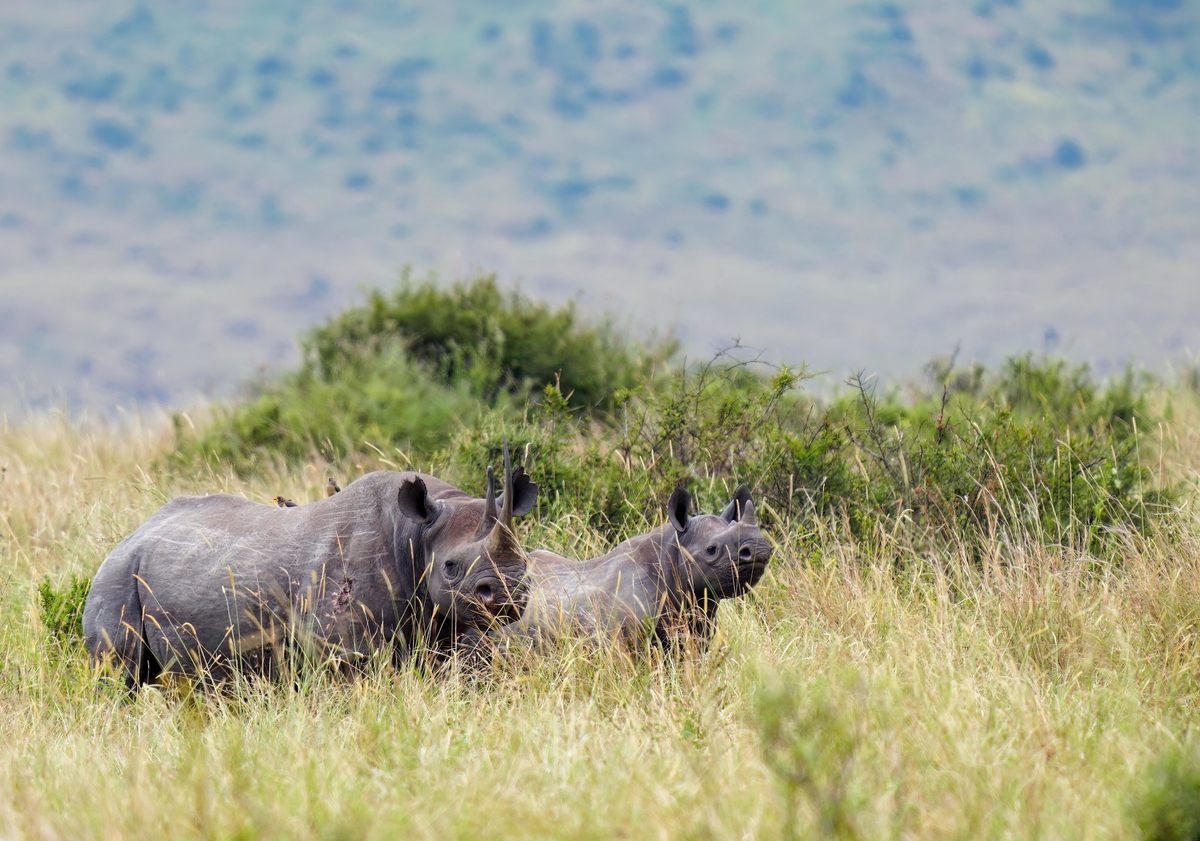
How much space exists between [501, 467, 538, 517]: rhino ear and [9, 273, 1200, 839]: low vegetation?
0.73 meters

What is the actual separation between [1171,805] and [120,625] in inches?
186

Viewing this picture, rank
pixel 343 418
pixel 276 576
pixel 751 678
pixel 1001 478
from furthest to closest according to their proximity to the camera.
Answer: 1. pixel 343 418
2. pixel 1001 478
3. pixel 276 576
4. pixel 751 678

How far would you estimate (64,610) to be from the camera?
25.5ft

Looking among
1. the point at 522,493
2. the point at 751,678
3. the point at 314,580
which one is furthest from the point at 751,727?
the point at 314,580

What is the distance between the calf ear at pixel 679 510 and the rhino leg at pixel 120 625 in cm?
250

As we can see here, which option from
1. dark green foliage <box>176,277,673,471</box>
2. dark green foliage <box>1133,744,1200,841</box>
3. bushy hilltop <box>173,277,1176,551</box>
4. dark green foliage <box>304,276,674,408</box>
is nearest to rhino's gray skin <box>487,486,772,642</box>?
bushy hilltop <box>173,277,1176,551</box>

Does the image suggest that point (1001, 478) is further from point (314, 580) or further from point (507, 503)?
point (314, 580)

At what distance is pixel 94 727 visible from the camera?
6.22 m

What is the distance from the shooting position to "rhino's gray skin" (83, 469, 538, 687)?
20.8 ft

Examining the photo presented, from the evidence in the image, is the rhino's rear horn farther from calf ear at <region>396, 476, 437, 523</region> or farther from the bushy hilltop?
the bushy hilltop

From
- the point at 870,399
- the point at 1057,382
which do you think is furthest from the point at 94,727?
the point at 1057,382

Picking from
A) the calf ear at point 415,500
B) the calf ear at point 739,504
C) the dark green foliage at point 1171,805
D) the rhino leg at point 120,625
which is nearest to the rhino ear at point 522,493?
the calf ear at point 415,500

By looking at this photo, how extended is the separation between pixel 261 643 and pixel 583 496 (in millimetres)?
2939

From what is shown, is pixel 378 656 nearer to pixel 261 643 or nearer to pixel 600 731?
pixel 261 643
